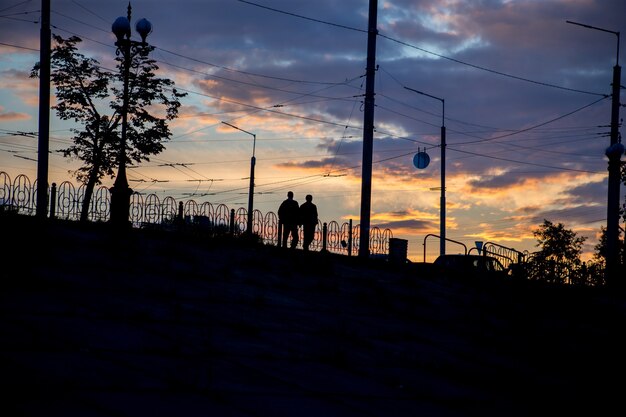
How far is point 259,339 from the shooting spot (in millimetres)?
12516

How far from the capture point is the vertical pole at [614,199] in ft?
92.4

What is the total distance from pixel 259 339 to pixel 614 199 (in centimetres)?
1975

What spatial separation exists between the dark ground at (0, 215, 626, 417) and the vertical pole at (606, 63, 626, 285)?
675cm

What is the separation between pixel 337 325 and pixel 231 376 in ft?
16.0

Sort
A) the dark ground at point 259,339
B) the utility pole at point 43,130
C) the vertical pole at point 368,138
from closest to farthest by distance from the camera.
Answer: the dark ground at point 259,339 < the utility pole at point 43,130 < the vertical pole at point 368,138

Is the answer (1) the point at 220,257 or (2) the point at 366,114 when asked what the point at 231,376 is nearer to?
(1) the point at 220,257

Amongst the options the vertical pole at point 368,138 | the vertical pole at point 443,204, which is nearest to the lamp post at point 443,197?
the vertical pole at point 443,204

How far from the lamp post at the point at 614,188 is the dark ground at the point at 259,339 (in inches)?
266

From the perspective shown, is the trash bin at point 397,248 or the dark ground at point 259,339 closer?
the dark ground at point 259,339

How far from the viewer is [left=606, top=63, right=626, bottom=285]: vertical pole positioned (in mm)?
28172

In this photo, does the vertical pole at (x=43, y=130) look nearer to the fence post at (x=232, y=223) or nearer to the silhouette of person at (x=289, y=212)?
the silhouette of person at (x=289, y=212)

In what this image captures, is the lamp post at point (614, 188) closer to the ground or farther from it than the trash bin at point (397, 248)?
farther from it

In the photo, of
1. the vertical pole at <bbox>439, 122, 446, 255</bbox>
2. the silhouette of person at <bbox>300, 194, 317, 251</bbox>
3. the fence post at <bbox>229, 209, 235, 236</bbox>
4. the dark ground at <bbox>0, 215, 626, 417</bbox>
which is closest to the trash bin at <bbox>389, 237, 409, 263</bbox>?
the fence post at <bbox>229, 209, 235, 236</bbox>

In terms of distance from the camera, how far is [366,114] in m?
29.4
